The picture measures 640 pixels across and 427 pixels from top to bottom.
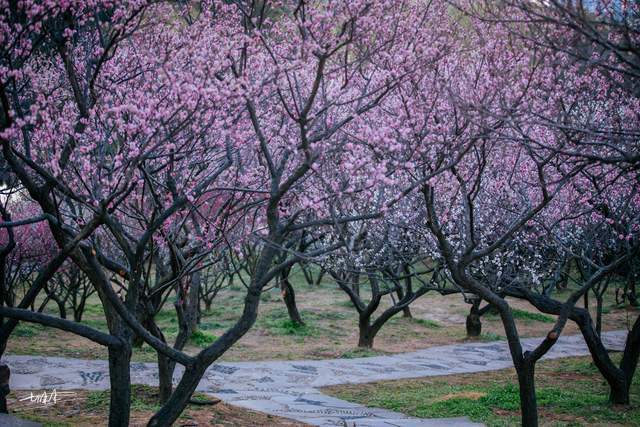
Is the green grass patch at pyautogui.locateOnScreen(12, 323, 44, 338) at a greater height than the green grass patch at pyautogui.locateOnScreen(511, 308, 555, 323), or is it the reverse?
the green grass patch at pyautogui.locateOnScreen(511, 308, 555, 323)

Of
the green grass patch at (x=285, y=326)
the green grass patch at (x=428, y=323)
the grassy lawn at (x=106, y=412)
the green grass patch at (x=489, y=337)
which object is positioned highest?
the green grass patch at (x=428, y=323)

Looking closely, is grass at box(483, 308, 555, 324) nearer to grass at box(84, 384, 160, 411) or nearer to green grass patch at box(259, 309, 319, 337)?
green grass patch at box(259, 309, 319, 337)

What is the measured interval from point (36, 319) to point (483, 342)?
15.7 m

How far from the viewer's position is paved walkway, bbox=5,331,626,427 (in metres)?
10.9

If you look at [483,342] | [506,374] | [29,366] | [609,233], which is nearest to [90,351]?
[29,366]

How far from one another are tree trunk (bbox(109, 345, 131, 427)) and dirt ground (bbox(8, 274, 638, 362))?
7.76 metres

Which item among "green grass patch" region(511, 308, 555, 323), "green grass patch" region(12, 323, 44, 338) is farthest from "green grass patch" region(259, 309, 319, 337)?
"green grass patch" region(511, 308, 555, 323)

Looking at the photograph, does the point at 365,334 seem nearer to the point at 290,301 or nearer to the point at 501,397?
the point at 290,301

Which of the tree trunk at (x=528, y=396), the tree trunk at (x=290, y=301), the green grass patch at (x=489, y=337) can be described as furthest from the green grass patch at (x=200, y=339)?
the tree trunk at (x=528, y=396)

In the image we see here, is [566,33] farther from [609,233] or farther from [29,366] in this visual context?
[29,366]

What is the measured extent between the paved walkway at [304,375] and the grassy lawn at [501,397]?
1.61ft

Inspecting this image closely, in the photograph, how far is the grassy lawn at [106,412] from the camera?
9461mm

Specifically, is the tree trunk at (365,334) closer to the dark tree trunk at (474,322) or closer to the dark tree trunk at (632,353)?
the dark tree trunk at (474,322)

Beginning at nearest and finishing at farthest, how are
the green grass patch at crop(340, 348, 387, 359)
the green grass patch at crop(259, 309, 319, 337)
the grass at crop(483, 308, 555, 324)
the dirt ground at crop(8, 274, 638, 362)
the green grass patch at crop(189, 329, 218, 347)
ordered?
the green grass patch at crop(340, 348, 387, 359) < the dirt ground at crop(8, 274, 638, 362) < the green grass patch at crop(189, 329, 218, 347) < the green grass patch at crop(259, 309, 319, 337) < the grass at crop(483, 308, 555, 324)
